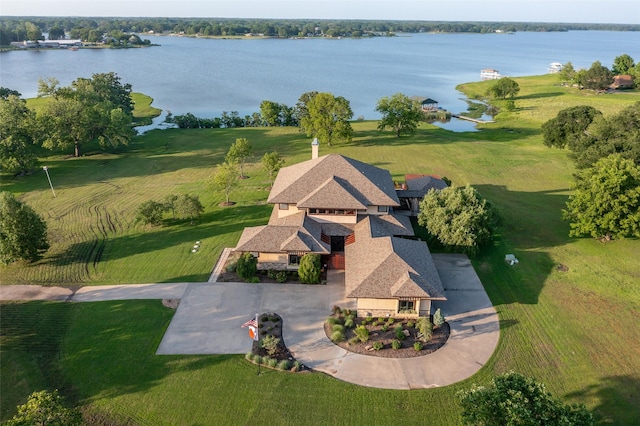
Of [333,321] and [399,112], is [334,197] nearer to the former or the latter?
[333,321]

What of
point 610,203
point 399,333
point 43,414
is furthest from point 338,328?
point 610,203

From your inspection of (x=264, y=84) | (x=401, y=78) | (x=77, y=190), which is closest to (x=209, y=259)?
(x=77, y=190)

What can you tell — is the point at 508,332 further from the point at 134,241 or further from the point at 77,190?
the point at 77,190

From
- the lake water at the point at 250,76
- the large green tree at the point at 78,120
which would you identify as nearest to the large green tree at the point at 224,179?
the large green tree at the point at 78,120

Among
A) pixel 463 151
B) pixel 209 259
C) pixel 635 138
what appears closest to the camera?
pixel 209 259

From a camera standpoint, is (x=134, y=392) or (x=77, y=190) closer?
(x=134, y=392)

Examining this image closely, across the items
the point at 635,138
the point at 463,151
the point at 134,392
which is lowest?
the point at 134,392

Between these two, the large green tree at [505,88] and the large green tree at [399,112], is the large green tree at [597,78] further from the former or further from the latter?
the large green tree at [399,112]

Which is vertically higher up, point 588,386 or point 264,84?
point 264,84
